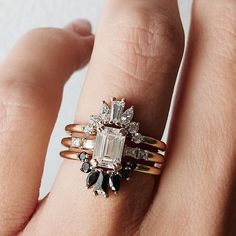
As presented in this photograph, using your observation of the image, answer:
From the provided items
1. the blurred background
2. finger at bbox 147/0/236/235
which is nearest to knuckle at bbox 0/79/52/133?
finger at bbox 147/0/236/235

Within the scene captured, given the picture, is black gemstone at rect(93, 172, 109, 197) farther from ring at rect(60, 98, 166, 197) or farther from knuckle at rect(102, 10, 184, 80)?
knuckle at rect(102, 10, 184, 80)

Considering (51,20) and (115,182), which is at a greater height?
(51,20)

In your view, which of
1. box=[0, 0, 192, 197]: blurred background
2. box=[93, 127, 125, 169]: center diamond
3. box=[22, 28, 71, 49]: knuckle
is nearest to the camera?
box=[93, 127, 125, 169]: center diamond

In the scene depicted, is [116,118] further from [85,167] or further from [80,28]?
[80,28]

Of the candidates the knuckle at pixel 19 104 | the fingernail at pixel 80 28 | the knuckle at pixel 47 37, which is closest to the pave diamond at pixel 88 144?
the knuckle at pixel 19 104

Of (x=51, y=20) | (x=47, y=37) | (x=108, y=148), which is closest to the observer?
(x=108, y=148)

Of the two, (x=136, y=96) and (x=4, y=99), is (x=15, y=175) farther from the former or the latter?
(x=136, y=96)

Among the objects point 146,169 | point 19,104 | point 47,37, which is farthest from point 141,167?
point 47,37
